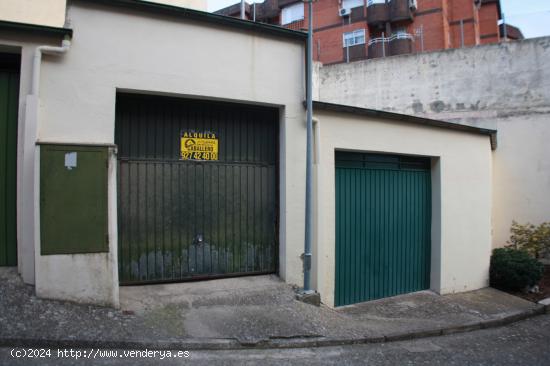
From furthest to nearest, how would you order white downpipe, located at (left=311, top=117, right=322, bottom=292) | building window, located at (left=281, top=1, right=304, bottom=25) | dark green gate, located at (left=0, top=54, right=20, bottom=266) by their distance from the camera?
building window, located at (left=281, top=1, right=304, bottom=25) → white downpipe, located at (left=311, top=117, right=322, bottom=292) → dark green gate, located at (left=0, top=54, right=20, bottom=266)

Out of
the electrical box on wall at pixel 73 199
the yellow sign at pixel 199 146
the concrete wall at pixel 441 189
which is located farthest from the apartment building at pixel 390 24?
the electrical box on wall at pixel 73 199

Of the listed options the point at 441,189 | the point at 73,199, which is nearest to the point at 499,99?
the point at 441,189

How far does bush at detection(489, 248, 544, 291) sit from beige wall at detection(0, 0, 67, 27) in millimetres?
9575

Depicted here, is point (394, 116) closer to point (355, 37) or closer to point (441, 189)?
point (441, 189)

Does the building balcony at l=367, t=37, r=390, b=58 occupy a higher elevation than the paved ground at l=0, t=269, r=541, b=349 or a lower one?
higher

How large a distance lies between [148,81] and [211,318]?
3.10m

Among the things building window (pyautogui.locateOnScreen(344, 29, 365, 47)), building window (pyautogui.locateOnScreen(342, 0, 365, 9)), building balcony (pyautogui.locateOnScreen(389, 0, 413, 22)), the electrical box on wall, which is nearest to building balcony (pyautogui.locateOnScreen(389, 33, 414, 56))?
building balcony (pyautogui.locateOnScreen(389, 0, 413, 22))

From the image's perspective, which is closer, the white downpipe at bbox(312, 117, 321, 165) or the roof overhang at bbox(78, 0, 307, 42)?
the roof overhang at bbox(78, 0, 307, 42)

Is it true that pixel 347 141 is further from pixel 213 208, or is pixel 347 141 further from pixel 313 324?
pixel 313 324

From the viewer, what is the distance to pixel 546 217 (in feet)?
32.0

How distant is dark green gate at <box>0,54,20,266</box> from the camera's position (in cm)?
526

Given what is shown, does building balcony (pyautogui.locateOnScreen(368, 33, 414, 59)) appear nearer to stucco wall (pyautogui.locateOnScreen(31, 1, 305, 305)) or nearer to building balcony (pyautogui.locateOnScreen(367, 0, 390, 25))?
building balcony (pyautogui.locateOnScreen(367, 0, 390, 25))

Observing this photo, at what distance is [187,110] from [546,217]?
852cm

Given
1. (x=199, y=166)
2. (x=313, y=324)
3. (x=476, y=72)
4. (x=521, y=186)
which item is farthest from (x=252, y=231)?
(x=476, y=72)
